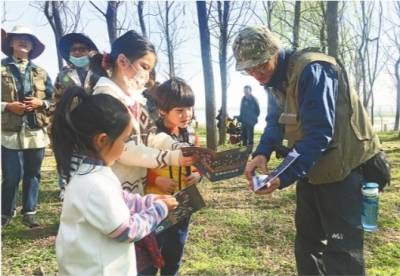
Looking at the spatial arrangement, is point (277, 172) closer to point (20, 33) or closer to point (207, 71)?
point (20, 33)

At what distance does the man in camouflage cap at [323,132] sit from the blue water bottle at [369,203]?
0.09 meters

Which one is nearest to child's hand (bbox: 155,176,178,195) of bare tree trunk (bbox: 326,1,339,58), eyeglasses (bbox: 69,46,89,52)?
eyeglasses (bbox: 69,46,89,52)

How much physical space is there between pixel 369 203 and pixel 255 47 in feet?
3.08

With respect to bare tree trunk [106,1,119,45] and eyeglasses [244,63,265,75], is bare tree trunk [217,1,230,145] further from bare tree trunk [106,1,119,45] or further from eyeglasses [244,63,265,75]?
eyeglasses [244,63,265,75]

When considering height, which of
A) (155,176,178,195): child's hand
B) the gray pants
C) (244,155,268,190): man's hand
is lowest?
the gray pants

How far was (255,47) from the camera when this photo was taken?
2.01 metres

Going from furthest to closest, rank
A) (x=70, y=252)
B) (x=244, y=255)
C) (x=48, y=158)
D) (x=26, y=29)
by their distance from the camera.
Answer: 1. (x=48, y=158)
2. (x=26, y=29)
3. (x=244, y=255)
4. (x=70, y=252)

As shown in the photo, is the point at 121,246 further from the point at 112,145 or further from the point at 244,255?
the point at 244,255

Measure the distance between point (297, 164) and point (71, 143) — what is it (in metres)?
0.91

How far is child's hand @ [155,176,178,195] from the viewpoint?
2.07m

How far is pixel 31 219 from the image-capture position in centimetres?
371

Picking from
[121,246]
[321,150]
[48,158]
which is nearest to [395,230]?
[321,150]

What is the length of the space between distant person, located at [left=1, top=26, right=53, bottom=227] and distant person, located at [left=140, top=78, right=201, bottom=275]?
5.52 ft

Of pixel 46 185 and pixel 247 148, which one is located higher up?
pixel 247 148
